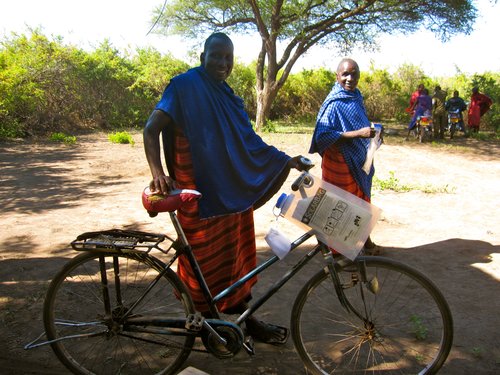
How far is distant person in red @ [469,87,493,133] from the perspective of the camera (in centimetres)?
1320

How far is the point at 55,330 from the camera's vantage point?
224 centimetres

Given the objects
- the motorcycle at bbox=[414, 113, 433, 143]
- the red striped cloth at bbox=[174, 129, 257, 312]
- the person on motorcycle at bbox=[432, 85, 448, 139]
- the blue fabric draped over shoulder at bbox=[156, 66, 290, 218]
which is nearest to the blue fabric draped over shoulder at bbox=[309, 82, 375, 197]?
the blue fabric draped over shoulder at bbox=[156, 66, 290, 218]

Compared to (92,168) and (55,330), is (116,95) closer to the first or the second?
(92,168)

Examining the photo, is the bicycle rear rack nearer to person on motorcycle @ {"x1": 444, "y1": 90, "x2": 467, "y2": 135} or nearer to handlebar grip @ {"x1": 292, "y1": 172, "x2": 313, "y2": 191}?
handlebar grip @ {"x1": 292, "y1": 172, "x2": 313, "y2": 191}

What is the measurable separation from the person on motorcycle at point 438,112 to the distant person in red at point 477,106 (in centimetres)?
122

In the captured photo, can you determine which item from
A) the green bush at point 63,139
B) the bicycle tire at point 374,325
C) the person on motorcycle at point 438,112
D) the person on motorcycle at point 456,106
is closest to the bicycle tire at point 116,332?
the bicycle tire at point 374,325

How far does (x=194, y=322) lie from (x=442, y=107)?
40.0 ft

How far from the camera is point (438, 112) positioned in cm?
1252

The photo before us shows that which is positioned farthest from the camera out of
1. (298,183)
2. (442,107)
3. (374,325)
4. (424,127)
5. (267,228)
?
(442,107)

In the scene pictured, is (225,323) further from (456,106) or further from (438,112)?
(456,106)

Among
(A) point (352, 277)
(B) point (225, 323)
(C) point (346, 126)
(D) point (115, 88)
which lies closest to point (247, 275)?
(B) point (225, 323)

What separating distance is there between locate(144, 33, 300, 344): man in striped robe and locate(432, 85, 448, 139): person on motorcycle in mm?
11484

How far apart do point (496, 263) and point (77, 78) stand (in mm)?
14879

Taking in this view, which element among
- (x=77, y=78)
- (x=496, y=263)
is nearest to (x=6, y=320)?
(x=496, y=263)
